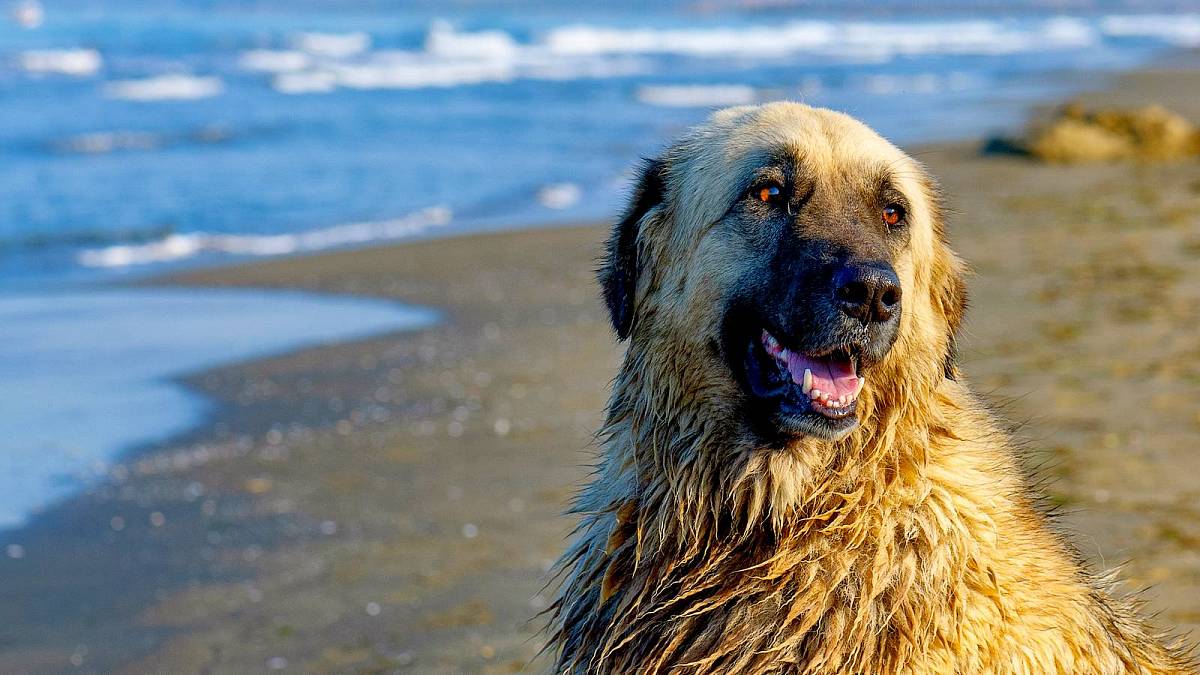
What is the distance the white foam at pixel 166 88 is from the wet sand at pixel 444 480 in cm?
1927

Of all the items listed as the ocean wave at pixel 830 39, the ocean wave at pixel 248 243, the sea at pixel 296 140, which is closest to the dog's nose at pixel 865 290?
the sea at pixel 296 140

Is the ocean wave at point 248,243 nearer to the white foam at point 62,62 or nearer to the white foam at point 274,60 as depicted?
the white foam at point 62,62

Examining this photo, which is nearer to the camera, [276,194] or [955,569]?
[955,569]

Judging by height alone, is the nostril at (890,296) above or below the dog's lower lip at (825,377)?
above

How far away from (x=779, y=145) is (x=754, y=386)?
0.69 metres

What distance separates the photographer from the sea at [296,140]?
902cm

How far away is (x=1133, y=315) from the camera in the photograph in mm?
8805

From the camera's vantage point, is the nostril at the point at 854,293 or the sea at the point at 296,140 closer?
the nostril at the point at 854,293

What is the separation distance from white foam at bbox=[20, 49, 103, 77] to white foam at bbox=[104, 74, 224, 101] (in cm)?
226

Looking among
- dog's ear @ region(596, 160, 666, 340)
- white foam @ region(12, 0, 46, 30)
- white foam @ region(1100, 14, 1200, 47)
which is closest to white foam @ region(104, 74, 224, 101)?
white foam @ region(12, 0, 46, 30)

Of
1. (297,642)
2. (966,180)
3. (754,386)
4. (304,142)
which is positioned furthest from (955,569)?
(304,142)

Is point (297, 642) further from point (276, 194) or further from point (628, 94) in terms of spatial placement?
point (628, 94)

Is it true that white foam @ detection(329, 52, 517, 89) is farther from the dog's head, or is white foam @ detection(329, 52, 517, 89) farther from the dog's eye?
the dog's eye

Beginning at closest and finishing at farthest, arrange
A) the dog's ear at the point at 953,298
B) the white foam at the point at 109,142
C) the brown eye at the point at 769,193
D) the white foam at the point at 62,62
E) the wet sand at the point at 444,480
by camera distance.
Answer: the brown eye at the point at 769,193, the dog's ear at the point at 953,298, the wet sand at the point at 444,480, the white foam at the point at 109,142, the white foam at the point at 62,62
